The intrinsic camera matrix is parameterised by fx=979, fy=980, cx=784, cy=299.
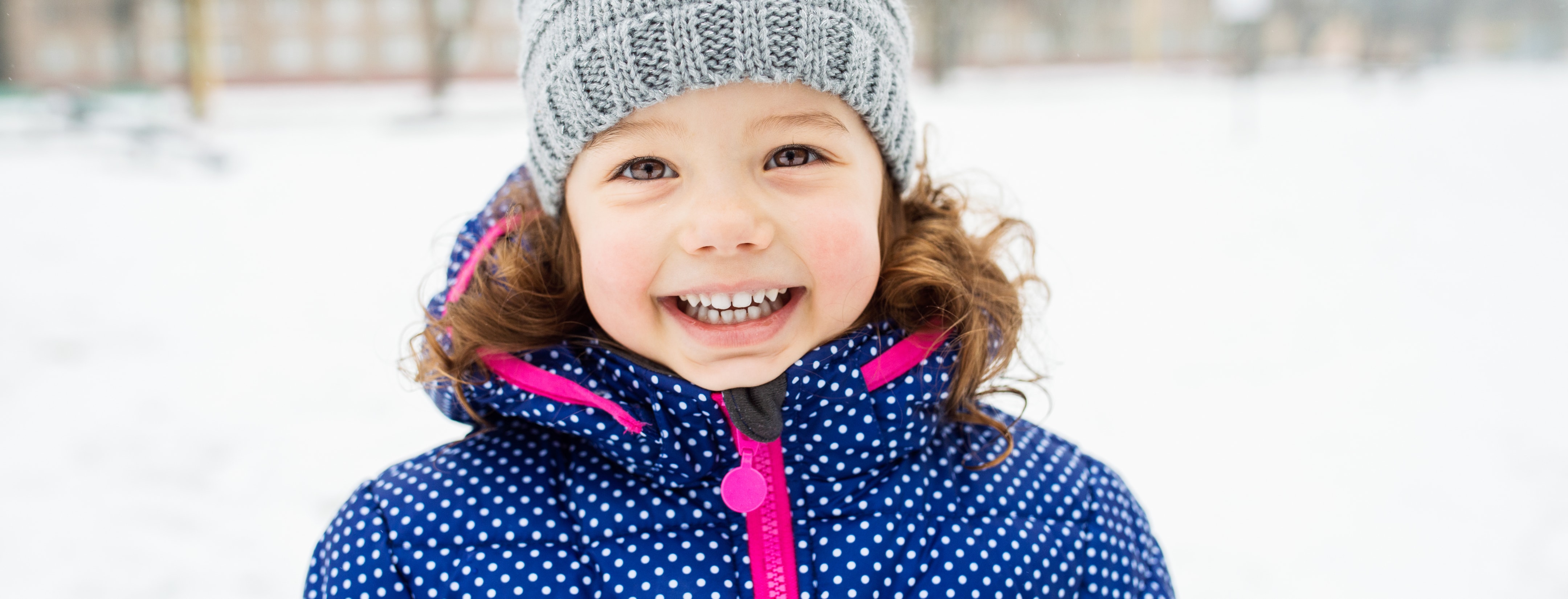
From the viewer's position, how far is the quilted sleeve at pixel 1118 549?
3.27 feet

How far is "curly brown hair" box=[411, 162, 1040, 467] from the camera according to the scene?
38.0 inches

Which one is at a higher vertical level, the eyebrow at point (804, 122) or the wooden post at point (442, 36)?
the eyebrow at point (804, 122)

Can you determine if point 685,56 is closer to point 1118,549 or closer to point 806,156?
point 806,156

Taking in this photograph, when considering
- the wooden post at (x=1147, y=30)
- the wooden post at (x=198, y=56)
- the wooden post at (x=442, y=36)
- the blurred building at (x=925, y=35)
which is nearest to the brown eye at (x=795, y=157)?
the blurred building at (x=925, y=35)

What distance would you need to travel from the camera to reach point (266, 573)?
1.92 m

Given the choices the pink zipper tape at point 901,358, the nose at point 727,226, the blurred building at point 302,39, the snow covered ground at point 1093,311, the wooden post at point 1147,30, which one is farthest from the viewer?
the wooden post at point 1147,30

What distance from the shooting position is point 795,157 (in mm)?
898

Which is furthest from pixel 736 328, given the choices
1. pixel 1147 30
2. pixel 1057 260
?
pixel 1147 30

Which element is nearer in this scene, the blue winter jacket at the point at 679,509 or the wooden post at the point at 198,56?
the blue winter jacket at the point at 679,509

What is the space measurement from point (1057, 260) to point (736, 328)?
107 inches

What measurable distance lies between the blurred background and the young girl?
11.2 inches

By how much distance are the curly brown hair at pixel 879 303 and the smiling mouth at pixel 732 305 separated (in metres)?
0.10

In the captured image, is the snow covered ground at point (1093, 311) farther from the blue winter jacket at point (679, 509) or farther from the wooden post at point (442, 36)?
the blue winter jacket at point (679, 509)

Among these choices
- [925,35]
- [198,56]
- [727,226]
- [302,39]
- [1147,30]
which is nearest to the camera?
[727,226]
